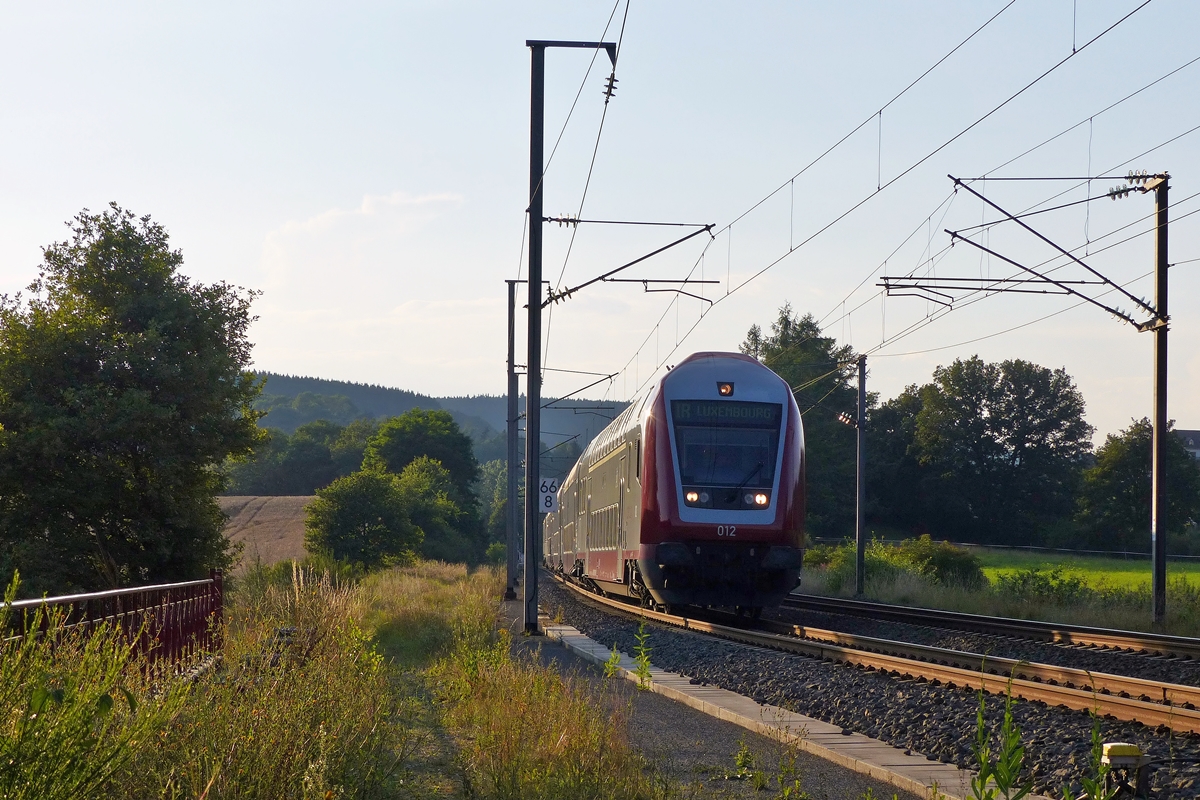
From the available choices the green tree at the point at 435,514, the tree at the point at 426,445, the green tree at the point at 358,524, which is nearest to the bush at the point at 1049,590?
the green tree at the point at 358,524

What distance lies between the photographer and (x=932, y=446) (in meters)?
89.8

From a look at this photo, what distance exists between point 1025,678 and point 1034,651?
13.9ft

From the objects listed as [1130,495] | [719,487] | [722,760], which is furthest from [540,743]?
[1130,495]

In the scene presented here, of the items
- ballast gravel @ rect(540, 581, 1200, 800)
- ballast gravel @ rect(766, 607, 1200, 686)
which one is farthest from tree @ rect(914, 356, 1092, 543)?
ballast gravel @ rect(540, 581, 1200, 800)

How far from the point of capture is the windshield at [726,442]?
19281mm

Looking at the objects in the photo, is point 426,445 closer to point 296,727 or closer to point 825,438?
point 825,438

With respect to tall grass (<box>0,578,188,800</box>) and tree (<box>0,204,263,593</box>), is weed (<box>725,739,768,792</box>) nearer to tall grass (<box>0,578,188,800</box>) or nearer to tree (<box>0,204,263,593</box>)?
tall grass (<box>0,578,188,800</box>)

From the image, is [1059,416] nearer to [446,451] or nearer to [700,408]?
[446,451]

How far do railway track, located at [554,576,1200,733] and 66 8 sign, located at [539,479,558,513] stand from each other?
6725 millimetres

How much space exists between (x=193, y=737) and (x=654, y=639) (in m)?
12.1

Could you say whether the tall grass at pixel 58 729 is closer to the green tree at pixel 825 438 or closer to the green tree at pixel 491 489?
the green tree at pixel 825 438

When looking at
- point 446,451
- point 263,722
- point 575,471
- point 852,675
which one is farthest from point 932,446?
point 263,722

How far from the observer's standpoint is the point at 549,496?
81.3 ft

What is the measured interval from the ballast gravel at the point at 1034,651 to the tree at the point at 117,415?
14166mm
